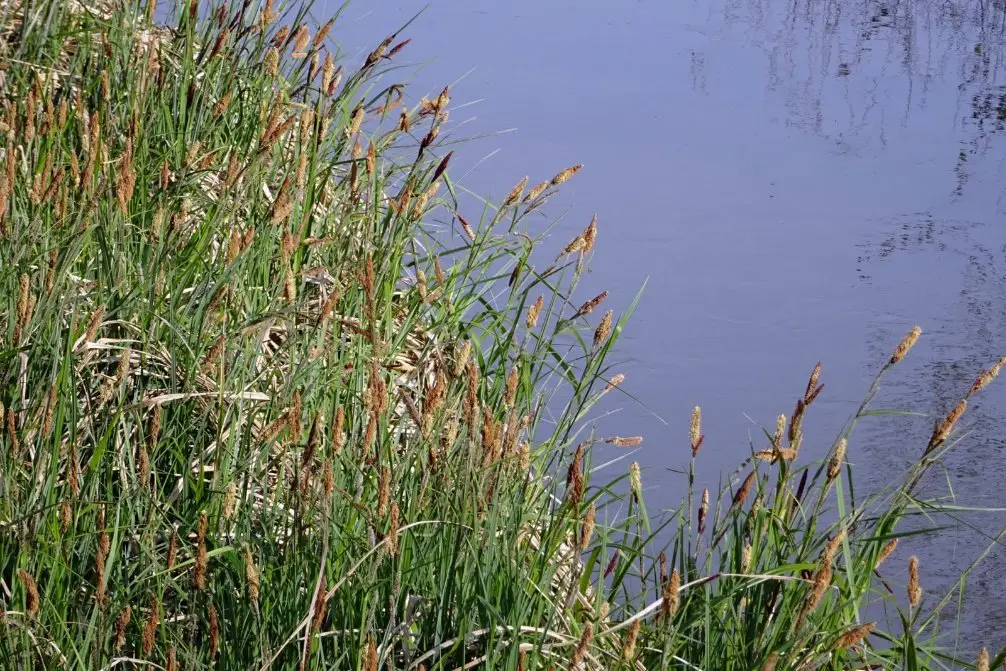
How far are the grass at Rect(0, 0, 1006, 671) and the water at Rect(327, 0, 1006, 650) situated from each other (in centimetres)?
41

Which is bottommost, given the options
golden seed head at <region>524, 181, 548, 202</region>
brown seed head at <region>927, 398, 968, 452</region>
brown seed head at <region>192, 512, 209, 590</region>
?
brown seed head at <region>192, 512, 209, 590</region>

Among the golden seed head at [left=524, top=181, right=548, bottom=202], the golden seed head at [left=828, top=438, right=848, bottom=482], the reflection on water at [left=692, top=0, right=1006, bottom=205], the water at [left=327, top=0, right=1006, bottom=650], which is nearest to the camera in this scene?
the golden seed head at [left=828, top=438, right=848, bottom=482]

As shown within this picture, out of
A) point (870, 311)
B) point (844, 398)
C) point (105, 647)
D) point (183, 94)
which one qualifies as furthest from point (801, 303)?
point (105, 647)

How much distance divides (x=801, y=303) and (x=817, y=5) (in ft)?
12.6

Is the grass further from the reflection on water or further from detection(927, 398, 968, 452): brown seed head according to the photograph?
the reflection on water

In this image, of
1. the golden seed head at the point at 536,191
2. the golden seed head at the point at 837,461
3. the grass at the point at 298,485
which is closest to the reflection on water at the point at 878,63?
the golden seed head at the point at 536,191

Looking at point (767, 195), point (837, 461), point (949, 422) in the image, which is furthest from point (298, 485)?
point (767, 195)

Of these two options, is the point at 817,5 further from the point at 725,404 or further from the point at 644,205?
the point at 725,404

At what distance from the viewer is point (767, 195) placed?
4.29 metres

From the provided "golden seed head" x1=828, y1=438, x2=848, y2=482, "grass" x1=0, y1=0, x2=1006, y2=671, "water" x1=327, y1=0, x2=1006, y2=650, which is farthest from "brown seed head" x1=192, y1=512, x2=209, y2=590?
"water" x1=327, y1=0, x2=1006, y2=650

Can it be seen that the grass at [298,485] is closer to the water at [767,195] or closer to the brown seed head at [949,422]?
the brown seed head at [949,422]

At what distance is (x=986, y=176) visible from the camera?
15.0 feet

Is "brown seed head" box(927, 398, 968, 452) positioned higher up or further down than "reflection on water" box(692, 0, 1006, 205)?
further down

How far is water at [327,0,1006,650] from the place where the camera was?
10.3 feet
